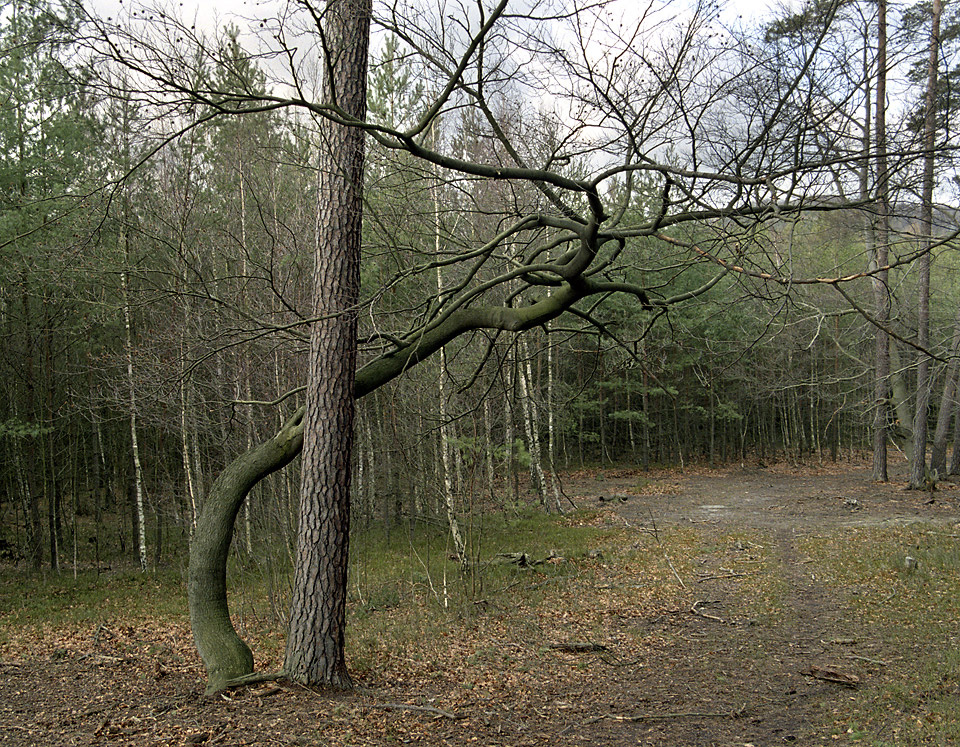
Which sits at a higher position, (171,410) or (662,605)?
(171,410)

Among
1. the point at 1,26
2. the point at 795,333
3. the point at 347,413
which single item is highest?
the point at 1,26

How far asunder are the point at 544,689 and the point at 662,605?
3427 mm

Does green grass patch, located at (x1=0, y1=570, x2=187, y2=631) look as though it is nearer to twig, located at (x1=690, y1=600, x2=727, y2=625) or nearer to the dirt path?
twig, located at (x1=690, y1=600, x2=727, y2=625)

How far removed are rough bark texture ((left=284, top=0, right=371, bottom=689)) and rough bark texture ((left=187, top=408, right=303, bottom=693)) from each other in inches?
16.5

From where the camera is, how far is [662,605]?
31.7 ft

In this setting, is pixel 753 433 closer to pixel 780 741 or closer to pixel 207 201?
pixel 207 201

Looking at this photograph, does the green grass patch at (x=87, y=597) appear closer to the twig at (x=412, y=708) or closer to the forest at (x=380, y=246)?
Answer: the forest at (x=380, y=246)

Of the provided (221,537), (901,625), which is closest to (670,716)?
(901,625)

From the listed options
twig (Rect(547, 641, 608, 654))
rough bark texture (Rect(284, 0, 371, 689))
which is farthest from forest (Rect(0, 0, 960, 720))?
twig (Rect(547, 641, 608, 654))

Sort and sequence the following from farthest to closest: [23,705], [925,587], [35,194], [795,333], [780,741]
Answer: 1. [795,333]
2. [35,194]
3. [925,587]
4. [23,705]
5. [780,741]

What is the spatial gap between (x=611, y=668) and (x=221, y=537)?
4054 mm

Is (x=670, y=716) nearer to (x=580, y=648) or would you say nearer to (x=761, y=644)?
(x=580, y=648)

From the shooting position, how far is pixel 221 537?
20.7 ft

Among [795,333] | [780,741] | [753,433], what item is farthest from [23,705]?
[753,433]
